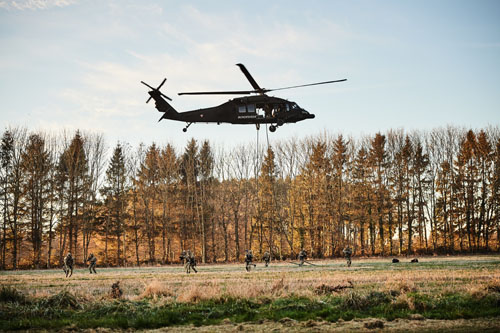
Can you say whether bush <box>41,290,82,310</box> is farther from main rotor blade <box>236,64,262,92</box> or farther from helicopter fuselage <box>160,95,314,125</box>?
helicopter fuselage <box>160,95,314,125</box>

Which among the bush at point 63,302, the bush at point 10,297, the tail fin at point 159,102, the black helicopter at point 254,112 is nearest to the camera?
the bush at point 63,302

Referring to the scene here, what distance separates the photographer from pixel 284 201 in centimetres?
6375

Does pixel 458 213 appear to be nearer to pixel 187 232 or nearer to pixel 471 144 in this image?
pixel 471 144

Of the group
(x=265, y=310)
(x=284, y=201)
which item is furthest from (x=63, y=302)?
(x=284, y=201)

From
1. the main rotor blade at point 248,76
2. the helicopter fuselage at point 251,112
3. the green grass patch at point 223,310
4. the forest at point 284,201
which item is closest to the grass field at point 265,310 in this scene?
the green grass patch at point 223,310

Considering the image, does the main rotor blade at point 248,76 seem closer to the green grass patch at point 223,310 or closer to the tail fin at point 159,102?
the tail fin at point 159,102

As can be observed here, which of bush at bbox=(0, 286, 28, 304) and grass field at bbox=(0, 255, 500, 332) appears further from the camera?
bush at bbox=(0, 286, 28, 304)

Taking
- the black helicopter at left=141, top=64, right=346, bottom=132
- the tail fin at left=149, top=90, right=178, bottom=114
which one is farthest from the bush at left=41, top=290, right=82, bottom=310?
the tail fin at left=149, top=90, right=178, bottom=114

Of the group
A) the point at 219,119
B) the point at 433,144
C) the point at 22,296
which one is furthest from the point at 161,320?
the point at 433,144

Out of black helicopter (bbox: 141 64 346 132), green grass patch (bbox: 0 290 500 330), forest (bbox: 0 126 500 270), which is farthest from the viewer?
forest (bbox: 0 126 500 270)

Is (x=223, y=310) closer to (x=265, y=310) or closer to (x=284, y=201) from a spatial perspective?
(x=265, y=310)

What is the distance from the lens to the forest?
57.2 meters

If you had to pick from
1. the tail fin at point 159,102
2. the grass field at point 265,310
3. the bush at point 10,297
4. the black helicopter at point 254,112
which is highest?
the tail fin at point 159,102

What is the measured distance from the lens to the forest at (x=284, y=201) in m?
57.2
